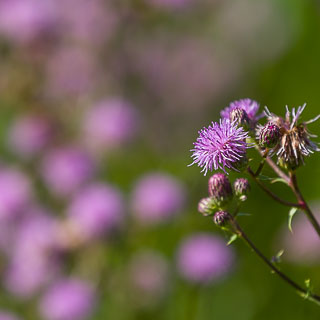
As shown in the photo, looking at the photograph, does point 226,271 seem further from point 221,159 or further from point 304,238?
point 221,159

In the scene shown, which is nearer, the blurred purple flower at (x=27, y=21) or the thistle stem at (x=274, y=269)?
the thistle stem at (x=274, y=269)

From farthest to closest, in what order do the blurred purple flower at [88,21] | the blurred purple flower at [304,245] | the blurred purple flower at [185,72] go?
the blurred purple flower at [185,72] → the blurred purple flower at [88,21] → the blurred purple flower at [304,245]

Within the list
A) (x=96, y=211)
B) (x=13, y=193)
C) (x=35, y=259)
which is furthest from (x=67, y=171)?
(x=35, y=259)

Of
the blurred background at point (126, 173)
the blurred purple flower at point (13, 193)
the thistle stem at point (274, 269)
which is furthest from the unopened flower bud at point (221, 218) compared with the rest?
the blurred purple flower at point (13, 193)

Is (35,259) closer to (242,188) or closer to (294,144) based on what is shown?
(242,188)

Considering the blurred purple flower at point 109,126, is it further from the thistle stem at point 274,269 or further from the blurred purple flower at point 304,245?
the thistle stem at point 274,269

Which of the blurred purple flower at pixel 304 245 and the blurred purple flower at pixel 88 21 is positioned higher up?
the blurred purple flower at pixel 88 21
